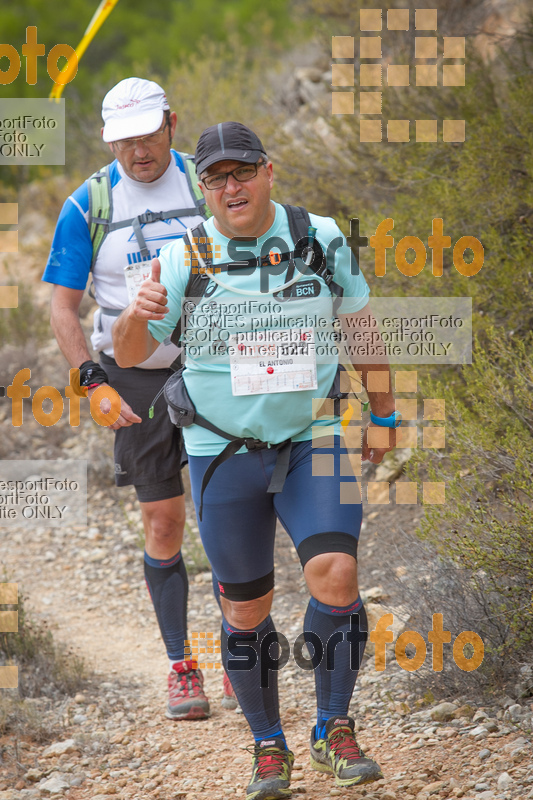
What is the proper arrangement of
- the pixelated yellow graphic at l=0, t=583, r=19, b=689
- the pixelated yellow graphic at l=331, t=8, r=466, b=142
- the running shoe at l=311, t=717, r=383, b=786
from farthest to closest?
the pixelated yellow graphic at l=331, t=8, r=466, b=142 → the pixelated yellow graphic at l=0, t=583, r=19, b=689 → the running shoe at l=311, t=717, r=383, b=786

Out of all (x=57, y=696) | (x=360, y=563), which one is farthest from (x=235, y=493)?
(x=360, y=563)

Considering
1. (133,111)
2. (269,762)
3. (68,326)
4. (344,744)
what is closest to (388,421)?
(344,744)

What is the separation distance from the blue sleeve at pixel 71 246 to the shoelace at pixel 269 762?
6.63 ft

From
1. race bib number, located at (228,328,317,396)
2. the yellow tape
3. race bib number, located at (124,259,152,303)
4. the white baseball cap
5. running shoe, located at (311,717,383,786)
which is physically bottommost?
running shoe, located at (311,717,383,786)

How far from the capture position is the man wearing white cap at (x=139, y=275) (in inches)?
141

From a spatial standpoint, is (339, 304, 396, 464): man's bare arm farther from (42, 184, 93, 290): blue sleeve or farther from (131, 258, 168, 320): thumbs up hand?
(42, 184, 93, 290): blue sleeve

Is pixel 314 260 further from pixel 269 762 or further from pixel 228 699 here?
pixel 228 699

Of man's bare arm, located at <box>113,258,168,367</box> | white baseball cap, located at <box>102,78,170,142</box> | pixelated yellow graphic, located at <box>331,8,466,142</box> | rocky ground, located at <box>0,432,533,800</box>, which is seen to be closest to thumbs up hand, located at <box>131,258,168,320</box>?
man's bare arm, located at <box>113,258,168,367</box>

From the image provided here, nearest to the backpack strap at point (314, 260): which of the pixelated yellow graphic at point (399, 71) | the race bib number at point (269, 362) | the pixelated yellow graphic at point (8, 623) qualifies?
the race bib number at point (269, 362)

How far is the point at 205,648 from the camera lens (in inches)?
188

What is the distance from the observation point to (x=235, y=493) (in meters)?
2.77

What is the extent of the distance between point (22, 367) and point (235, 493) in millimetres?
6821

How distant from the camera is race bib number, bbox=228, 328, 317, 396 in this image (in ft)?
9.02

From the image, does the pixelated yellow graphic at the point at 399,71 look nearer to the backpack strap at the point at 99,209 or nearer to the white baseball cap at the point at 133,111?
the white baseball cap at the point at 133,111
